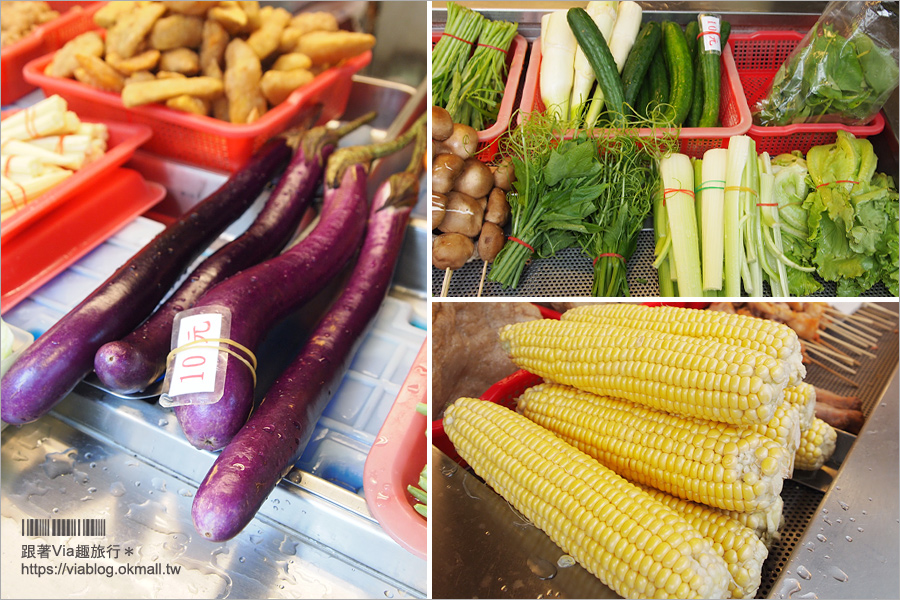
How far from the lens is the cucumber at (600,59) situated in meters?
2.05

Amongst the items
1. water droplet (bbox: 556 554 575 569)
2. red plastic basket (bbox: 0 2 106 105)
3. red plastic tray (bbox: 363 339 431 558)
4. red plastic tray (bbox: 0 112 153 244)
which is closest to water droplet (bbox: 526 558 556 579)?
water droplet (bbox: 556 554 575 569)

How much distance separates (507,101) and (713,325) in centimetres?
120

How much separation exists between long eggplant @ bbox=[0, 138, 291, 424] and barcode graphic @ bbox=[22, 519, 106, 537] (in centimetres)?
24

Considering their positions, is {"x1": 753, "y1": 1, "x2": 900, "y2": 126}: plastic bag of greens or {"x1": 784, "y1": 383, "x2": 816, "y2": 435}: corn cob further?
{"x1": 753, "y1": 1, "x2": 900, "y2": 126}: plastic bag of greens

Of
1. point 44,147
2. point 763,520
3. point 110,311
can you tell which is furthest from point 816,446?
point 44,147

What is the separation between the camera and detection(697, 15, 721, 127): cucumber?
2055 millimetres

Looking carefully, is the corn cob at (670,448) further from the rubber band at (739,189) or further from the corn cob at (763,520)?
the rubber band at (739,189)

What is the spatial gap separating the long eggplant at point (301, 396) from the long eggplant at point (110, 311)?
1.52 ft

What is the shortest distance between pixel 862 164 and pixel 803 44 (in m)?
0.47

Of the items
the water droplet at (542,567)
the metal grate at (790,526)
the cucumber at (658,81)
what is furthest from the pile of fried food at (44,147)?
the metal grate at (790,526)

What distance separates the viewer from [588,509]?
1.10m

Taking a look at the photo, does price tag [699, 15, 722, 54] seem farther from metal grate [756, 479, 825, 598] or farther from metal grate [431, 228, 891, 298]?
metal grate [756, 479, 825, 598]

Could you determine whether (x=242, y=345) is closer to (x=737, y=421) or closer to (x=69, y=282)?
(x=69, y=282)

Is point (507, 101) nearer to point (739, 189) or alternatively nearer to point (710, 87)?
point (710, 87)
